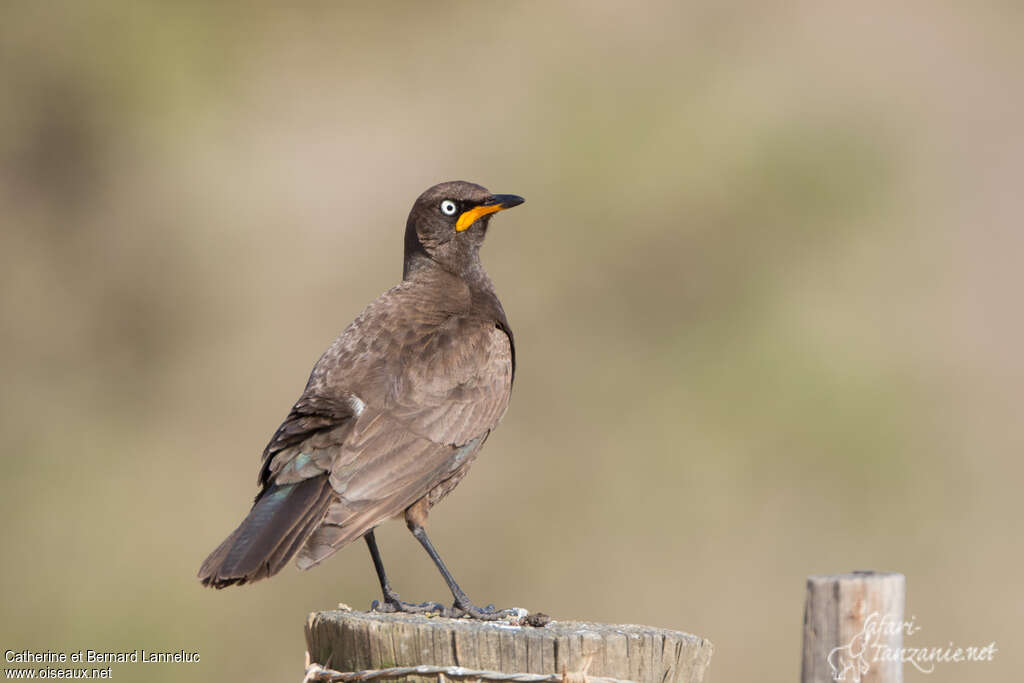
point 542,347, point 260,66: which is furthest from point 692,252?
point 260,66

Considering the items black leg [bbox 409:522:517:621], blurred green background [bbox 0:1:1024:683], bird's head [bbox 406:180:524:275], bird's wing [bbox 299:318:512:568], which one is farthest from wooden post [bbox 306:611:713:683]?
blurred green background [bbox 0:1:1024:683]

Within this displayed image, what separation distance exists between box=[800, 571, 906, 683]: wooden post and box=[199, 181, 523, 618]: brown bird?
200cm

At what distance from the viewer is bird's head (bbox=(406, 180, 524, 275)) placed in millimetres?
7074

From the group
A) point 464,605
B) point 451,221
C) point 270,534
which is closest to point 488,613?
point 464,605

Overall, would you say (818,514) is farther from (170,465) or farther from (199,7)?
(199,7)

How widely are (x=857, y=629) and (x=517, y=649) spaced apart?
1.19 m

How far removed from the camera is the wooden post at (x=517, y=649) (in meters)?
4.44

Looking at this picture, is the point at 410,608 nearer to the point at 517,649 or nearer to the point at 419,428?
the point at 419,428

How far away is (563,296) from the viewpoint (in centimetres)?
1250

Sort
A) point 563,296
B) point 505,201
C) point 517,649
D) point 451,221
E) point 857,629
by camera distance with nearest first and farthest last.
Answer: point 857,629, point 517,649, point 505,201, point 451,221, point 563,296

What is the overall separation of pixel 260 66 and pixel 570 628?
36.2ft

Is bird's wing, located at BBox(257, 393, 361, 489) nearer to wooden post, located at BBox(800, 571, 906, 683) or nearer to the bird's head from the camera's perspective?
the bird's head

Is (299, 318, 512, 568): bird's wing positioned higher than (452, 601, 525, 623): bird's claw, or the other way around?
(299, 318, 512, 568): bird's wing

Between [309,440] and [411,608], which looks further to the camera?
[411,608]
